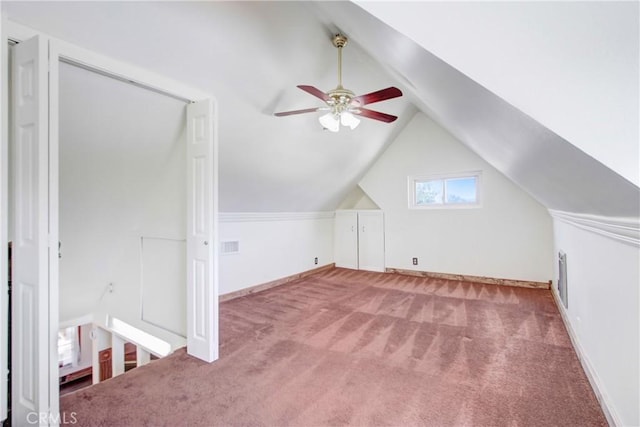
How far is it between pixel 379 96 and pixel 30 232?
7.67ft

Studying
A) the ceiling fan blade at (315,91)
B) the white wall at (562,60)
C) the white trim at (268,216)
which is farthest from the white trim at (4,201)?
the white trim at (268,216)

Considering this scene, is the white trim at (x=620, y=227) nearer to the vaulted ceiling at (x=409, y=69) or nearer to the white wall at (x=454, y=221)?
the vaulted ceiling at (x=409, y=69)

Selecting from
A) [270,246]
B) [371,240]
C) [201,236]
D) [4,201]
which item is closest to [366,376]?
[201,236]

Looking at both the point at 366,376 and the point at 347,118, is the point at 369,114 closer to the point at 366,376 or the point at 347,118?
the point at 347,118

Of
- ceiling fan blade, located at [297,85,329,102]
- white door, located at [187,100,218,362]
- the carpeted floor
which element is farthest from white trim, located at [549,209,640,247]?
white door, located at [187,100,218,362]

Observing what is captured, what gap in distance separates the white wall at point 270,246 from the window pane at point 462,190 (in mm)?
2262

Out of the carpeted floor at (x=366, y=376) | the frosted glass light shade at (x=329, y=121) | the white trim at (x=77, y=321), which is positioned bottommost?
the white trim at (x=77, y=321)

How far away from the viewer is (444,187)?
15.9 ft

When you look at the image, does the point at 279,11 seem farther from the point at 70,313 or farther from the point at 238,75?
the point at 70,313

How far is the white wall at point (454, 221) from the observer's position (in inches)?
165

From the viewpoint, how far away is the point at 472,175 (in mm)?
4582

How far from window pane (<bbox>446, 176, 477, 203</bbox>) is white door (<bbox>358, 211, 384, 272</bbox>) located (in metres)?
1.25

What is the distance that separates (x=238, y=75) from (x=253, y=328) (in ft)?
7.68

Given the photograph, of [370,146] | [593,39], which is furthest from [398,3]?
[370,146]
